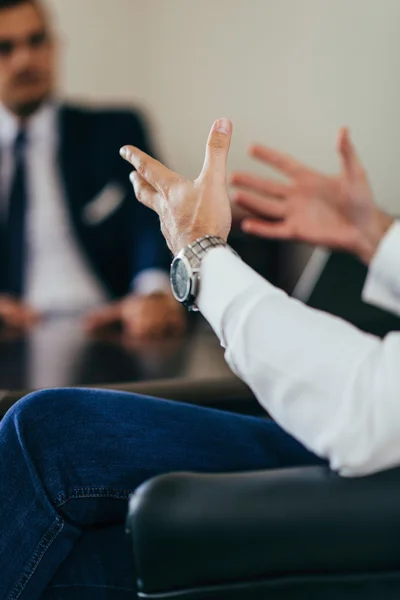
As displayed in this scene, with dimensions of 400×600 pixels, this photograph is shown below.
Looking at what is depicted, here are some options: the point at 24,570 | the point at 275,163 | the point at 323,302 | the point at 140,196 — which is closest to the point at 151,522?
the point at 24,570

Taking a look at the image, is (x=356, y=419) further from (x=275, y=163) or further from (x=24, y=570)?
(x=275, y=163)

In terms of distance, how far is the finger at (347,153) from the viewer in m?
1.30

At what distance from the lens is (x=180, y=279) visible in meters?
0.78

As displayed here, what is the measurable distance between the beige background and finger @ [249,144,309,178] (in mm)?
791

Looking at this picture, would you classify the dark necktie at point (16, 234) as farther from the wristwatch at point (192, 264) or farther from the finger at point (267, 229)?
the wristwatch at point (192, 264)

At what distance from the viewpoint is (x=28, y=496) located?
2.73 ft

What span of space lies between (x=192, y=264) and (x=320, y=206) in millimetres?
666

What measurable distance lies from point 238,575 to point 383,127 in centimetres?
182

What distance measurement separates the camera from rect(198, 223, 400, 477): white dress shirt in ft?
2.07

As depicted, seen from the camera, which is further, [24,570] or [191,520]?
[24,570]

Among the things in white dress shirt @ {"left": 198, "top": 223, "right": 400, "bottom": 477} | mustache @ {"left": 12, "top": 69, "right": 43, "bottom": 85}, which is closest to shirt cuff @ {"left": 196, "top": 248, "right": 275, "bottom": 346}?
white dress shirt @ {"left": 198, "top": 223, "right": 400, "bottom": 477}

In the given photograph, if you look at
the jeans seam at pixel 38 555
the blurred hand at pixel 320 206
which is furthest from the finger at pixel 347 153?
the jeans seam at pixel 38 555

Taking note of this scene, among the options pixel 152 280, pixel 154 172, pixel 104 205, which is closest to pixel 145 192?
pixel 154 172

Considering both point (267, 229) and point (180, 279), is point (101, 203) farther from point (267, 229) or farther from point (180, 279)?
point (180, 279)
